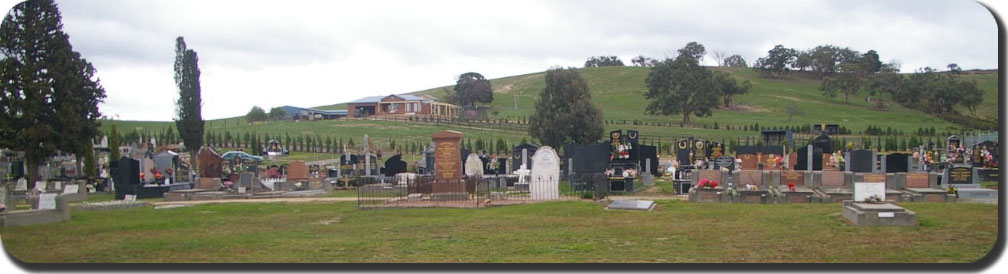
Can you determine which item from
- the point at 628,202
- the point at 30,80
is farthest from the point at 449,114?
the point at 628,202

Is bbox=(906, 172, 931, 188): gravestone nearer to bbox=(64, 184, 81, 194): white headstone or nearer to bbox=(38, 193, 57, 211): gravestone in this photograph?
bbox=(38, 193, 57, 211): gravestone

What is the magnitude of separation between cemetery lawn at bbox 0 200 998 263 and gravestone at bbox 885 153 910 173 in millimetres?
8730

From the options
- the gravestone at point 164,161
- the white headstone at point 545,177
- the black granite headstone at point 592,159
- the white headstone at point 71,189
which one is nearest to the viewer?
the white headstone at point 545,177

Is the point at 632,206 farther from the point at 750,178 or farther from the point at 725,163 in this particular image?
the point at 725,163

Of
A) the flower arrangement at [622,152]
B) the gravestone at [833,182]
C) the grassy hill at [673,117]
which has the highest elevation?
the grassy hill at [673,117]

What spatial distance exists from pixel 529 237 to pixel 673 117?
254ft

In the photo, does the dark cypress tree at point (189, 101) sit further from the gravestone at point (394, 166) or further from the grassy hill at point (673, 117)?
the gravestone at point (394, 166)

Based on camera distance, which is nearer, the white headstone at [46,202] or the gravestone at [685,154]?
the white headstone at [46,202]

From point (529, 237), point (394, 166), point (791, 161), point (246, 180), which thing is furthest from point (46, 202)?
point (791, 161)

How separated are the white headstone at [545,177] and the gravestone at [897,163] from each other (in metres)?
11.4

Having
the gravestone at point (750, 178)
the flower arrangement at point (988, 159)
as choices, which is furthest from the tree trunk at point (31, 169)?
the flower arrangement at point (988, 159)

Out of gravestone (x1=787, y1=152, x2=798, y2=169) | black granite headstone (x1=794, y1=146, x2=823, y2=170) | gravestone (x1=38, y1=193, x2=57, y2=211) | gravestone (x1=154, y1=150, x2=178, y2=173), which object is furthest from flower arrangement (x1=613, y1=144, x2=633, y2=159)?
gravestone (x1=154, y1=150, x2=178, y2=173)

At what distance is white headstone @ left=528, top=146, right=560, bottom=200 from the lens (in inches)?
792

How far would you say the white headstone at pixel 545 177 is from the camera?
20.1m
